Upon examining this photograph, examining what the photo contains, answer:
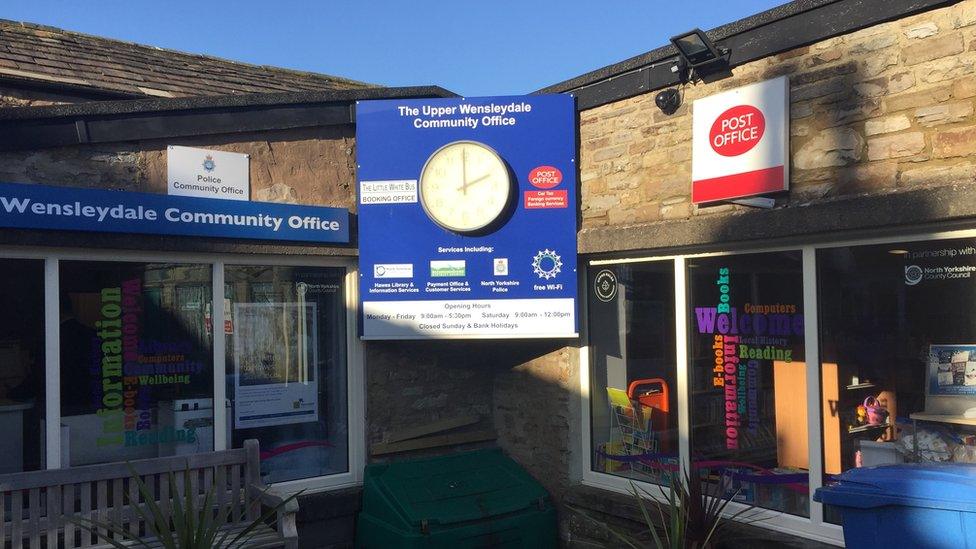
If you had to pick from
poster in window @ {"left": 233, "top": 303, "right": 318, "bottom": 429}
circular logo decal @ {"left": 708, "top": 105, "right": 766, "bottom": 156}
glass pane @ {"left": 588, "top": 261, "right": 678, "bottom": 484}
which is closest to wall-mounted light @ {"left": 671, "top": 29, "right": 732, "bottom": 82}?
circular logo decal @ {"left": 708, "top": 105, "right": 766, "bottom": 156}

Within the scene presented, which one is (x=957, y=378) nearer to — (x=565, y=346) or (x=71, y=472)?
(x=565, y=346)

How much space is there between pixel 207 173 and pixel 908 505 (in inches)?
192

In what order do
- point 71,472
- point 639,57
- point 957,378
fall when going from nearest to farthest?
point 957,378 → point 71,472 → point 639,57

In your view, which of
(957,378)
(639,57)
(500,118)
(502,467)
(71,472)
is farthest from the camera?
(502,467)

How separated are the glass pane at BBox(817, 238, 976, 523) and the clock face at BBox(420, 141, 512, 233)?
2.43 metres

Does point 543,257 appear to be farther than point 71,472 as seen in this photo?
Yes

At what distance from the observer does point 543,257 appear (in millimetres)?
6309

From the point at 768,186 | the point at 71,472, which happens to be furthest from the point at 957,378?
the point at 71,472

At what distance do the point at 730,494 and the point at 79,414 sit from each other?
4.42 metres

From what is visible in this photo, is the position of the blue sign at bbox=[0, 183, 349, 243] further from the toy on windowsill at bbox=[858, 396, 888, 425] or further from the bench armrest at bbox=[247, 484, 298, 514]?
the toy on windowsill at bbox=[858, 396, 888, 425]

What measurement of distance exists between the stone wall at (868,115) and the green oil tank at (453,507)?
2.48 meters

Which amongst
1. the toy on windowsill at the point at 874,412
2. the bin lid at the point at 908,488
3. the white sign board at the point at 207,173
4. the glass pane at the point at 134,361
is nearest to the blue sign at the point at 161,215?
the white sign board at the point at 207,173

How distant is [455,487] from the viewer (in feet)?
20.9

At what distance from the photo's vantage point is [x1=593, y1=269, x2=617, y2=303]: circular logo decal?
251 inches
